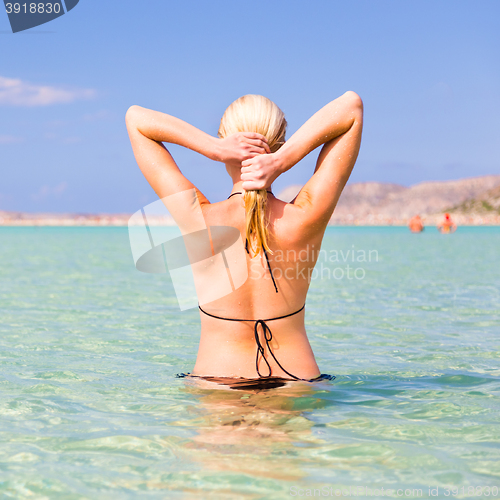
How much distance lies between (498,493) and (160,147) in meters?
2.37

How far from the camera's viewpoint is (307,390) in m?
3.44

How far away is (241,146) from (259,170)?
168mm

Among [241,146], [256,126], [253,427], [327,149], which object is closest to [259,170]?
[241,146]

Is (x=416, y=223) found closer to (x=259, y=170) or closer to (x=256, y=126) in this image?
(x=256, y=126)

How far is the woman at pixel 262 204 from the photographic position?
296 cm

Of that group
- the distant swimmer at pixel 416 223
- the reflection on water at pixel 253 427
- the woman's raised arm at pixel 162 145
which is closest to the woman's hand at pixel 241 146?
the woman's raised arm at pixel 162 145

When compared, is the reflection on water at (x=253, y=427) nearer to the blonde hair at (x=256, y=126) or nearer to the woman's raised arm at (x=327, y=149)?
the blonde hair at (x=256, y=126)

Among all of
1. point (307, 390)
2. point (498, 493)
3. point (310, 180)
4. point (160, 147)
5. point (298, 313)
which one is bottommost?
point (498, 493)

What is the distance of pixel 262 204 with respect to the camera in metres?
2.93

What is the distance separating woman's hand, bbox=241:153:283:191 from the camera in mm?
2861

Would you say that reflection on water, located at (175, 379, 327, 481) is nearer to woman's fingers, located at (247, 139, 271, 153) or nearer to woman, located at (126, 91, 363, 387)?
woman, located at (126, 91, 363, 387)

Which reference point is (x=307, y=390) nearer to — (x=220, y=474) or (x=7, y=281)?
(x=220, y=474)

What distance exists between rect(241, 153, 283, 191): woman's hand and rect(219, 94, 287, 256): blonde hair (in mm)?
50

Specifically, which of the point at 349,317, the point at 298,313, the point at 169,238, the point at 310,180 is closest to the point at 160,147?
the point at 169,238
